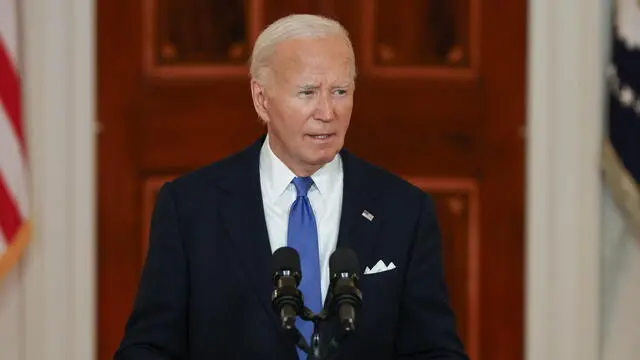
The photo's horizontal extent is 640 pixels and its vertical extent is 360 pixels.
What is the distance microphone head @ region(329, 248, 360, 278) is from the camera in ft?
6.19

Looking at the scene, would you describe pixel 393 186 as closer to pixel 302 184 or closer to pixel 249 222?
pixel 302 184

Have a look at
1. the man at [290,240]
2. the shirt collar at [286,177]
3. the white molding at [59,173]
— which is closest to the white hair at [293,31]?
the man at [290,240]

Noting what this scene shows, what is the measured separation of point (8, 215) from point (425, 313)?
1.47m

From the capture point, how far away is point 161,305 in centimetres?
232

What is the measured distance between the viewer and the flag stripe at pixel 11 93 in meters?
3.38

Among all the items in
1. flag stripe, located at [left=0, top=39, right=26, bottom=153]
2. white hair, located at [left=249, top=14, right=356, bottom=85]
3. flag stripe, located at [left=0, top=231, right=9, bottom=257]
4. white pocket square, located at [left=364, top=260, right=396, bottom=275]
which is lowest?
flag stripe, located at [left=0, top=231, right=9, bottom=257]

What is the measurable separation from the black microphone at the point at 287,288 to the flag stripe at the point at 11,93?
167 centimetres

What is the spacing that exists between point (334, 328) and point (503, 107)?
171cm

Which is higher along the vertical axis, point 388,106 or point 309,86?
point 309,86

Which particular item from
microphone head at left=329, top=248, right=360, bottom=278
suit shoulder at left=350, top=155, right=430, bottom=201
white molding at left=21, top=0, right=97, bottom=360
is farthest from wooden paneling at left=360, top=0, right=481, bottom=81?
microphone head at left=329, top=248, right=360, bottom=278

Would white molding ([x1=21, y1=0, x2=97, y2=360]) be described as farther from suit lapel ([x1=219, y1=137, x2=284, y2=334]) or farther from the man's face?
the man's face

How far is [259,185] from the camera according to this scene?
2445mm

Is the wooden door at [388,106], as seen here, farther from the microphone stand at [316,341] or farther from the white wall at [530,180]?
the microphone stand at [316,341]

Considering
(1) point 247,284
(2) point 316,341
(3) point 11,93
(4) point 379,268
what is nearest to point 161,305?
(1) point 247,284
